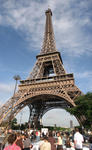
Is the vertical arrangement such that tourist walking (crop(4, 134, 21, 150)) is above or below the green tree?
below

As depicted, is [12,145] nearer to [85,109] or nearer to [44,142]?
[44,142]

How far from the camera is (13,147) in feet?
8.96

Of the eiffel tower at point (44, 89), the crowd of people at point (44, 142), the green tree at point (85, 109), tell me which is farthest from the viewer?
the eiffel tower at point (44, 89)

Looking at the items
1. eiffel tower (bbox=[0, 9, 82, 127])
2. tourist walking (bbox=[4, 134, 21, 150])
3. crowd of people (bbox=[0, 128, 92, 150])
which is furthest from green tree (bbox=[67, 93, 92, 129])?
tourist walking (bbox=[4, 134, 21, 150])

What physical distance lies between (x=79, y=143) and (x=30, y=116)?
30371 millimetres

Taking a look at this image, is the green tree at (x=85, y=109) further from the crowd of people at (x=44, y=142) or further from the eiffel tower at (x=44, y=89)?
the crowd of people at (x=44, y=142)

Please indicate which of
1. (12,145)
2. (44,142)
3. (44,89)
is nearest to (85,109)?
(44,89)

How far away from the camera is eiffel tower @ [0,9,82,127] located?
25.1 m

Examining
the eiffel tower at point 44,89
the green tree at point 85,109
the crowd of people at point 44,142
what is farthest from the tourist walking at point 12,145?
the eiffel tower at point 44,89

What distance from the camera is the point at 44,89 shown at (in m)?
27.8

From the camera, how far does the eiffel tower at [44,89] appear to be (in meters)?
25.1

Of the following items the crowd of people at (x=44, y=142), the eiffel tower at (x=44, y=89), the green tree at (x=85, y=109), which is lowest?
the crowd of people at (x=44, y=142)

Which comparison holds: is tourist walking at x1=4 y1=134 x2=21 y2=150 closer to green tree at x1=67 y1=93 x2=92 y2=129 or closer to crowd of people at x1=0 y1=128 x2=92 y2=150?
crowd of people at x1=0 y1=128 x2=92 y2=150

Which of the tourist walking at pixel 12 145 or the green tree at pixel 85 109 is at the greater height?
the green tree at pixel 85 109
